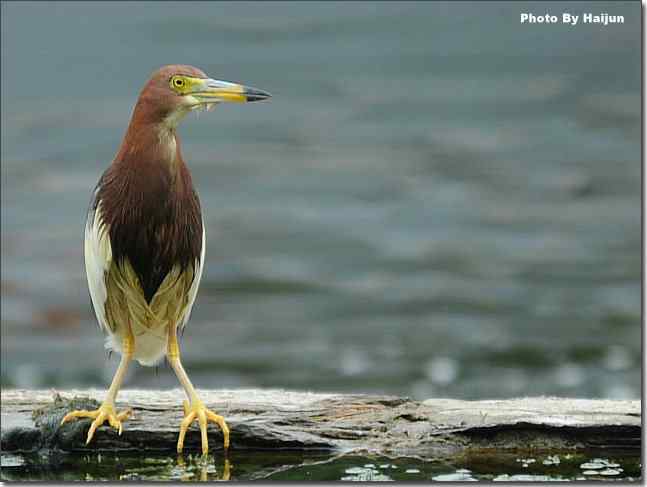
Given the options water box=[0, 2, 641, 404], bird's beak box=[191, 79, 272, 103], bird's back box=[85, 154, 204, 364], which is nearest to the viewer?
bird's beak box=[191, 79, 272, 103]

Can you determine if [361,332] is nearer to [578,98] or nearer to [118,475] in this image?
[578,98]

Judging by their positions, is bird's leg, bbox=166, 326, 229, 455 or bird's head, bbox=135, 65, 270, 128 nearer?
bird's head, bbox=135, 65, 270, 128

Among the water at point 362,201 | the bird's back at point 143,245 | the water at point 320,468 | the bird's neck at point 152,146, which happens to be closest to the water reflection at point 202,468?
the water at point 320,468

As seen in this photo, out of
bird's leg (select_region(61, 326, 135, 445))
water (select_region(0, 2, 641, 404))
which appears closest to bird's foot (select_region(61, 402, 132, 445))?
bird's leg (select_region(61, 326, 135, 445))

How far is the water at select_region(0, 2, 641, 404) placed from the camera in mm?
6777

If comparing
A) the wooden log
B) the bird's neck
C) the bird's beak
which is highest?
the bird's beak

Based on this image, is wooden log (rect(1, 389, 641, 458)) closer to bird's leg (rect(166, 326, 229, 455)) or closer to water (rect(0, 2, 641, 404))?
bird's leg (rect(166, 326, 229, 455))

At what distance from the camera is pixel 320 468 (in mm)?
3961

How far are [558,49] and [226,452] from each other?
319 cm

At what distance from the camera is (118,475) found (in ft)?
12.9

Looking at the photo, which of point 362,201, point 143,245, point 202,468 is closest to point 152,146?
point 143,245

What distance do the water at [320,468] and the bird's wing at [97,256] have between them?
51 centimetres

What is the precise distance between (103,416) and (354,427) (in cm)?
78

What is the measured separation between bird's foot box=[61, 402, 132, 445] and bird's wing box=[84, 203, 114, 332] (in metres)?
0.32
